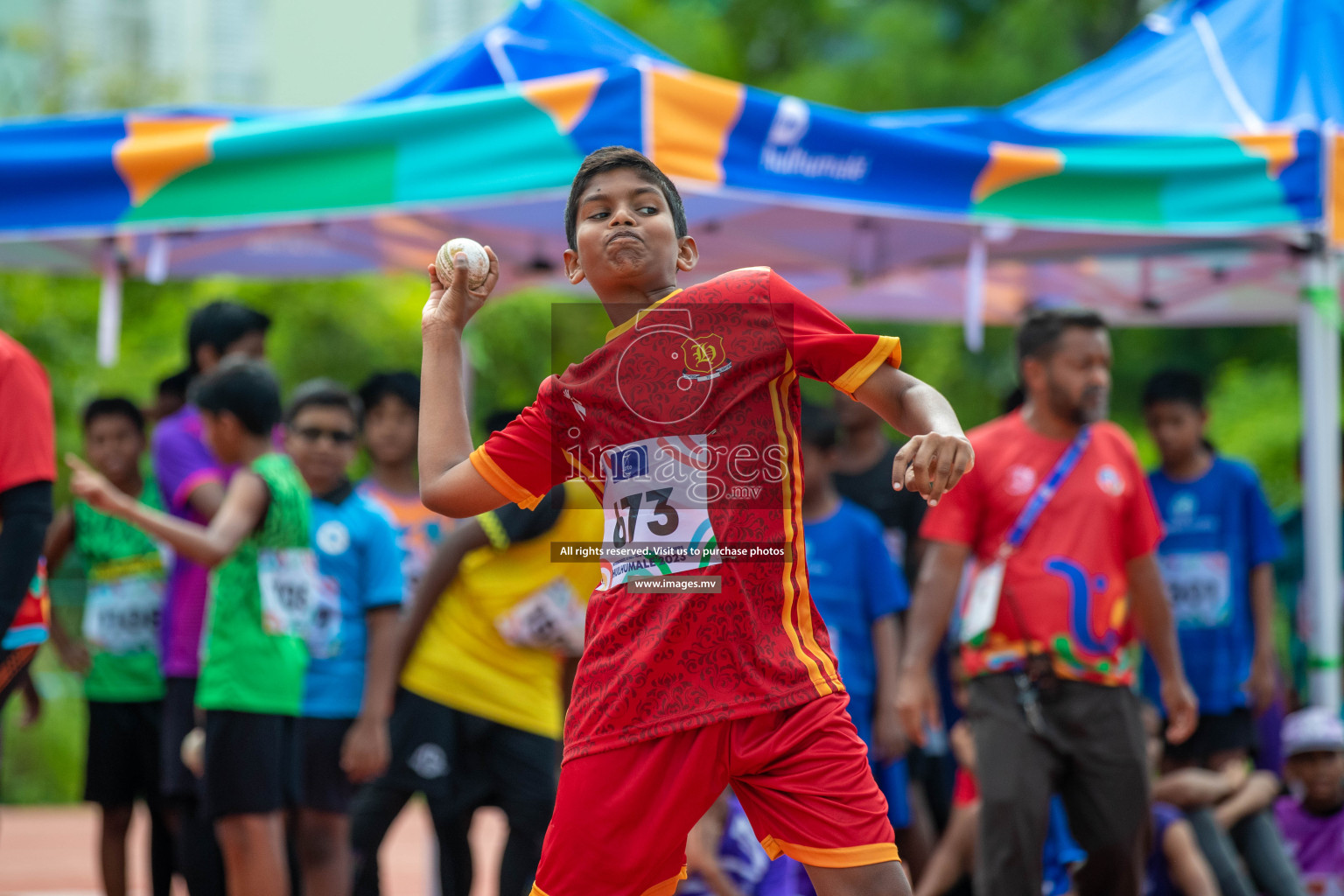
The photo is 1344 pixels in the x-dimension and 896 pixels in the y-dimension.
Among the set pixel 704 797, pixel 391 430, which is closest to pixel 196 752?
pixel 391 430

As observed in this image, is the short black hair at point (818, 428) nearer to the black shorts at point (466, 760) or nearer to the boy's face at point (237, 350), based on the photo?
the black shorts at point (466, 760)

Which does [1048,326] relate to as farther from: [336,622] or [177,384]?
[177,384]

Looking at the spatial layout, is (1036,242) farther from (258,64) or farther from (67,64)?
(258,64)

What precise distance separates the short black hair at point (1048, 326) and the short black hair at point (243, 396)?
2.39m

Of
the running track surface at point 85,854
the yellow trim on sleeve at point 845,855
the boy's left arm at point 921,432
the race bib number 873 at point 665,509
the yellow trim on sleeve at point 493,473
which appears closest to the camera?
the boy's left arm at point 921,432

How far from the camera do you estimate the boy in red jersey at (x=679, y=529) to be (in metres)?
2.49

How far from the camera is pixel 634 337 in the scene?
2.62 meters

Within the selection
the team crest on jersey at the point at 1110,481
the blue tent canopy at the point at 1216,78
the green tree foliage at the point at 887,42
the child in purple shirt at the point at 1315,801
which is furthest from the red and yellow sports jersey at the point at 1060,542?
the green tree foliage at the point at 887,42

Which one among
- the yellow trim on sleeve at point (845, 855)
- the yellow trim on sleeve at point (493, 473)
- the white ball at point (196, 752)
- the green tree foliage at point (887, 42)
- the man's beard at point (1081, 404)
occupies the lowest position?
the white ball at point (196, 752)

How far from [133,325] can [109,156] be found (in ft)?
32.9

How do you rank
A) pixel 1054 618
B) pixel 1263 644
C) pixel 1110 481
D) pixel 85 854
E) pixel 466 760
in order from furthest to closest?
pixel 85 854, pixel 1263 644, pixel 466 760, pixel 1110 481, pixel 1054 618

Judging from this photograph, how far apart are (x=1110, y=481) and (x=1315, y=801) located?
199cm

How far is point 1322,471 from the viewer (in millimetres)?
5434

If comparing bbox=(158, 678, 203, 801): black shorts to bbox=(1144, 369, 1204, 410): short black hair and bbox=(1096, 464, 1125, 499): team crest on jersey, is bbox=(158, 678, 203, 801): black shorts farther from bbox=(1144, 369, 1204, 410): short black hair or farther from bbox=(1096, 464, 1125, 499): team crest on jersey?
bbox=(1144, 369, 1204, 410): short black hair
